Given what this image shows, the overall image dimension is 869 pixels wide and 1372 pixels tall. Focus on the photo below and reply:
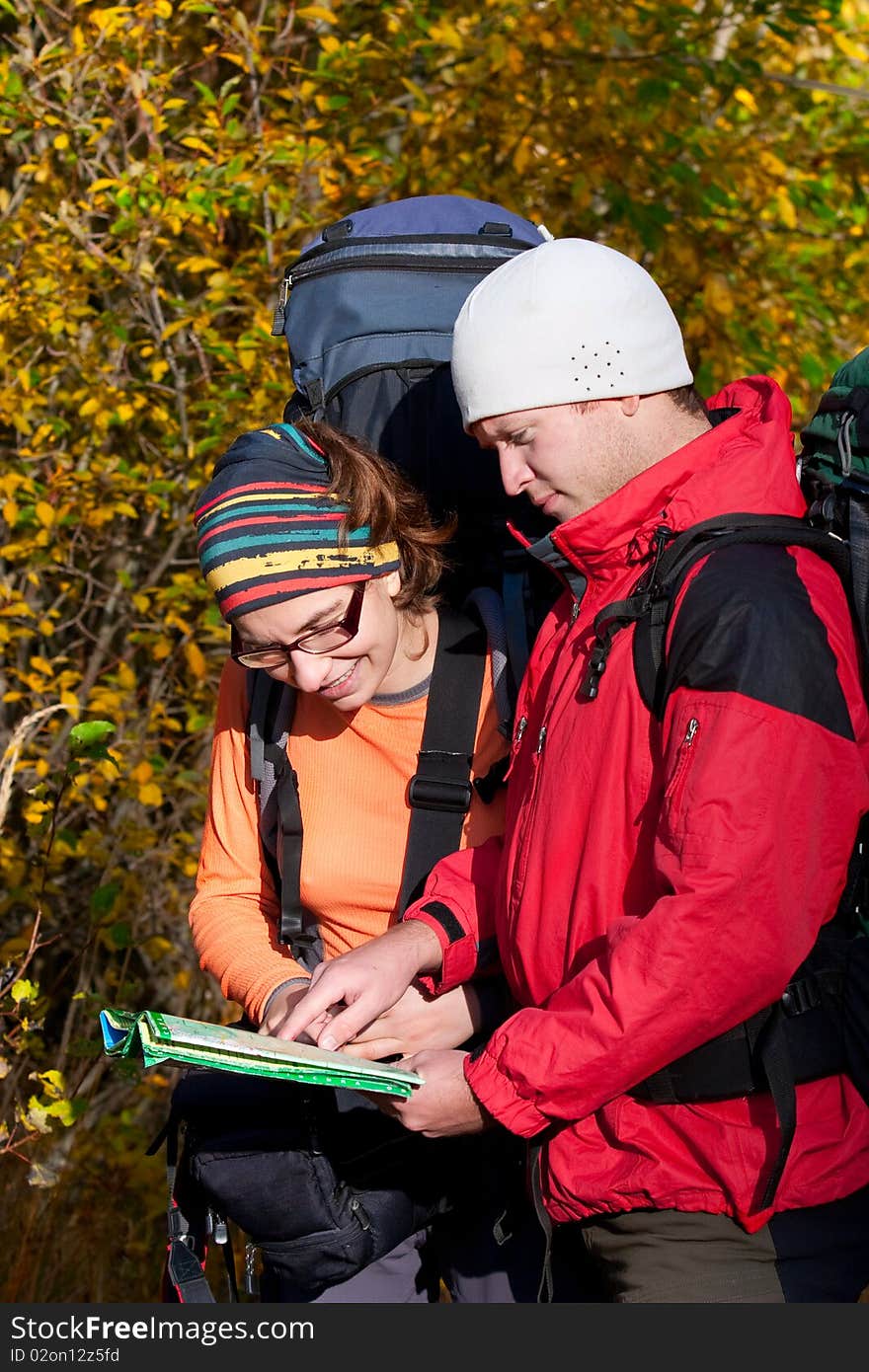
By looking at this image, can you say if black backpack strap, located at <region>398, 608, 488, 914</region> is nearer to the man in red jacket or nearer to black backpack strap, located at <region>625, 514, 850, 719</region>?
the man in red jacket

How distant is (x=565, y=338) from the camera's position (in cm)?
172

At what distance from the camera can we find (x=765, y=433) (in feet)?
5.64

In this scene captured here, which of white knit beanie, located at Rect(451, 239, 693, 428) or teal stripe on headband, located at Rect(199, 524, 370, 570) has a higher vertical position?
white knit beanie, located at Rect(451, 239, 693, 428)

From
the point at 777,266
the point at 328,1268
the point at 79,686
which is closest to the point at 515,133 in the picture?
the point at 777,266

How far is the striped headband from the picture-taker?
6.71 feet

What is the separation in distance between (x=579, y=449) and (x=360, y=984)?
30.6 inches

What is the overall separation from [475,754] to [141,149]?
327 cm

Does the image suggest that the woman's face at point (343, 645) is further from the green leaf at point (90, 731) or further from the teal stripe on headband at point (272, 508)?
the green leaf at point (90, 731)

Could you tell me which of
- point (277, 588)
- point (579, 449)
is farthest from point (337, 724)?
point (579, 449)

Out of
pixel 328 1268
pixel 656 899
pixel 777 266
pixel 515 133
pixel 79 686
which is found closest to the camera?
pixel 656 899

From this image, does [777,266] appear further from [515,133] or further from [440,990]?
[440,990]

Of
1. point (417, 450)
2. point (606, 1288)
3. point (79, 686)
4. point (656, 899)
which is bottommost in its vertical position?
point (79, 686)

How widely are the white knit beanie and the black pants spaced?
3.29 feet

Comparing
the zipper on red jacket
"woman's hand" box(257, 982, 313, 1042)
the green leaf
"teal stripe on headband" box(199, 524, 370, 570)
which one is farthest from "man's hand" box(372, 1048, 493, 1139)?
the green leaf
